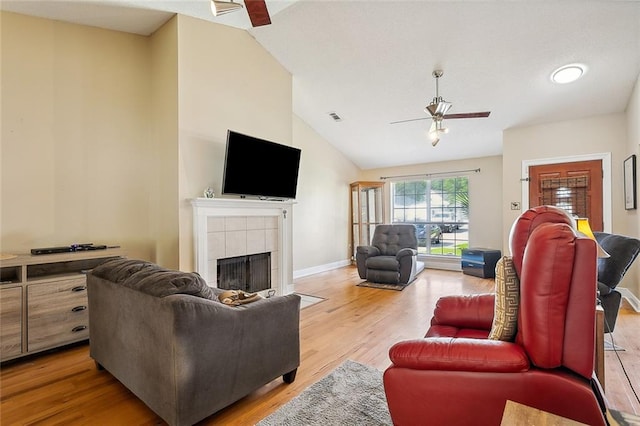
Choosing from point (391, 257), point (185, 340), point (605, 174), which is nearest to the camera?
point (185, 340)

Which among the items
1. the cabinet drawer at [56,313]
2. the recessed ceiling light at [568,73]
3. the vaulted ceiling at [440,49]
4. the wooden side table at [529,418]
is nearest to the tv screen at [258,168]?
the vaulted ceiling at [440,49]

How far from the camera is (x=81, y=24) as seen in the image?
326cm

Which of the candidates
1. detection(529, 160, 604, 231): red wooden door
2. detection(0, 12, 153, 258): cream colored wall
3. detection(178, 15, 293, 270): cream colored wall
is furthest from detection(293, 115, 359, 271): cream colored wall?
detection(529, 160, 604, 231): red wooden door

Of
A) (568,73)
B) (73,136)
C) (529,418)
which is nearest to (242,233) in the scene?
(73,136)

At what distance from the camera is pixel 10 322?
241 centimetres

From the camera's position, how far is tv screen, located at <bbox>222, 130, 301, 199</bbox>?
353 cm

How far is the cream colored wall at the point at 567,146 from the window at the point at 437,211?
150 cm

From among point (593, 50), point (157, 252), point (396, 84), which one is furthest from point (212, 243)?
point (593, 50)

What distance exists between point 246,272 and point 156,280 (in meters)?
2.35

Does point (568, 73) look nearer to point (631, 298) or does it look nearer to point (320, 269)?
point (631, 298)

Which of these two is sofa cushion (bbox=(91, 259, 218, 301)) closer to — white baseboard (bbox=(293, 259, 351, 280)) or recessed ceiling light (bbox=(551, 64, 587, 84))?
white baseboard (bbox=(293, 259, 351, 280))

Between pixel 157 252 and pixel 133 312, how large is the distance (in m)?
2.00

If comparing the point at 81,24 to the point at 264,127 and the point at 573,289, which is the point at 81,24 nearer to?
the point at 264,127

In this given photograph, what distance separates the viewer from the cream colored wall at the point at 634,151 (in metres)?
3.53
